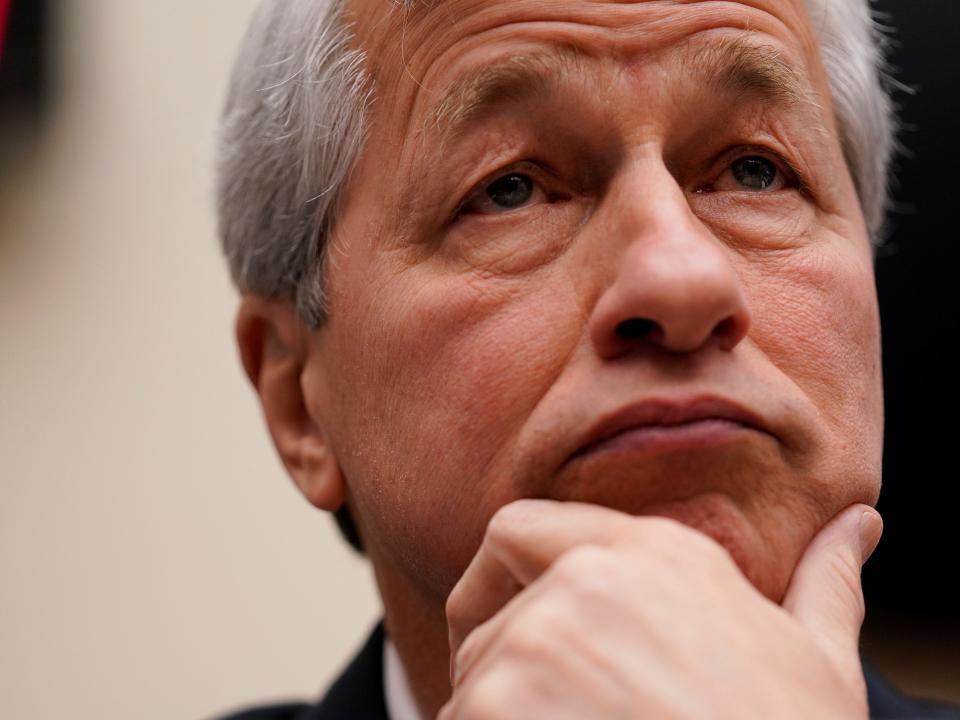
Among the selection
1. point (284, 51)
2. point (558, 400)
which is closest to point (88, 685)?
point (284, 51)

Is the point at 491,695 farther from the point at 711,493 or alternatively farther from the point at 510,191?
the point at 510,191

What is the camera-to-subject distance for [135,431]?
111 inches

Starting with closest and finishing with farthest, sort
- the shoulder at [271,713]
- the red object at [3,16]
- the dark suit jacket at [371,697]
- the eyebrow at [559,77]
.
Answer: the eyebrow at [559,77] → the dark suit jacket at [371,697] → the shoulder at [271,713] → the red object at [3,16]

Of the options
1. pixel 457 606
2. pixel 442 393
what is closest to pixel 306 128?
pixel 442 393

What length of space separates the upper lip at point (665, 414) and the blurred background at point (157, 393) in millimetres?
1743

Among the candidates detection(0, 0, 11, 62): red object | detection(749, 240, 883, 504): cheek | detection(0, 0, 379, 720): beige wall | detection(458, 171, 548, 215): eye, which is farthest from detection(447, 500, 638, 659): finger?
detection(0, 0, 11, 62): red object

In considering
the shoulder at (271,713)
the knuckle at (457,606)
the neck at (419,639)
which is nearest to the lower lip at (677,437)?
the knuckle at (457,606)

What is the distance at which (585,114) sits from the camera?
1.37 metres

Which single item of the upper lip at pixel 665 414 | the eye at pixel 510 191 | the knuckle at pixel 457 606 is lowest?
the knuckle at pixel 457 606

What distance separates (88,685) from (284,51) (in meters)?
1.72

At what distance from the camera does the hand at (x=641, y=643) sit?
96 centimetres

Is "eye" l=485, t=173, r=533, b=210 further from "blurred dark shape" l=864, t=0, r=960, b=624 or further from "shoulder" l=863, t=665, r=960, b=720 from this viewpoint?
"blurred dark shape" l=864, t=0, r=960, b=624

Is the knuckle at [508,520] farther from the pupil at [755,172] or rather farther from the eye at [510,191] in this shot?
the pupil at [755,172]

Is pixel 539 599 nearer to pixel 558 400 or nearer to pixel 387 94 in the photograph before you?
pixel 558 400
